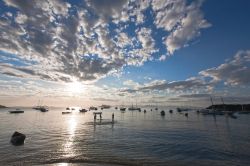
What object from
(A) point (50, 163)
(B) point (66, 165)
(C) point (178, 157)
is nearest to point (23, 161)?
(A) point (50, 163)

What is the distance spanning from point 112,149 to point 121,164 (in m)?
7.80

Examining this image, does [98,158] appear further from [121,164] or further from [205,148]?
[205,148]

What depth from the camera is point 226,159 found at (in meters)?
24.7

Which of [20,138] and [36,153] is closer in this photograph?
[36,153]

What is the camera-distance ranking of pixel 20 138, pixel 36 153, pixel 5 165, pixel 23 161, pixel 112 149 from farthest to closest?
1. pixel 20 138
2. pixel 112 149
3. pixel 36 153
4. pixel 23 161
5. pixel 5 165

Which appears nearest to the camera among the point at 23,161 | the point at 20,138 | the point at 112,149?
the point at 23,161

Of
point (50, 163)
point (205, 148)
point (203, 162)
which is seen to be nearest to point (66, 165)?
point (50, 163)

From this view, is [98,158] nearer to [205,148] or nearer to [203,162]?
[203,162]

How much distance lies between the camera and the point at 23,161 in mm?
22906

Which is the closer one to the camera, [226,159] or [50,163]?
[50,163]

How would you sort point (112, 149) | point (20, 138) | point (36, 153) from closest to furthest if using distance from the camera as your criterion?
point (36, 153) → point (112, 149) → point (20, 138)

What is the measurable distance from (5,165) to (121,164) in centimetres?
1289

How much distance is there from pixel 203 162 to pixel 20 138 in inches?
1189

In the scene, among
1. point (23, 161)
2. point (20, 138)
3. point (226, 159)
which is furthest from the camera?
point (20, 138)
